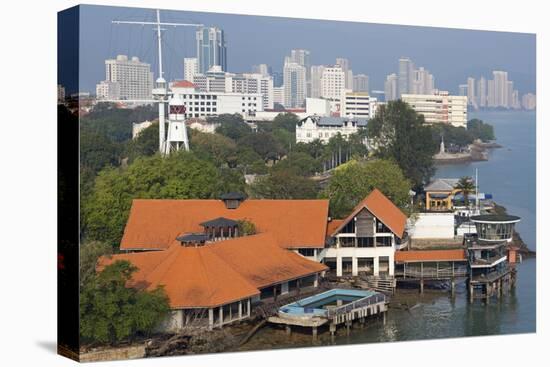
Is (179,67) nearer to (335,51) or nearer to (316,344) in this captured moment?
(335,51)

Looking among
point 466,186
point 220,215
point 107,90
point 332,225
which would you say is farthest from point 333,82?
point 107,90

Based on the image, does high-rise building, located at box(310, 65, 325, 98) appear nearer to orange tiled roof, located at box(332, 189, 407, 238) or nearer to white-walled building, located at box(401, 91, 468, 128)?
white-walled building, located at box(401, 91, 468, 128)

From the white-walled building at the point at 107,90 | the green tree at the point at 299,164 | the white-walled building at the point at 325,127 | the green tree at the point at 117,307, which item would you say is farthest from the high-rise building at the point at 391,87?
the green tree at the point at 117,307

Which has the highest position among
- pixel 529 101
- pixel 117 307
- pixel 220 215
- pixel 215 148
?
pixel 529 101

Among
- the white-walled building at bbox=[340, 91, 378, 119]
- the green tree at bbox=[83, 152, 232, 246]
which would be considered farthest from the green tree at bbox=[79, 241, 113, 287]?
the white-walled building at bbox=[340, 91, 378, 119]

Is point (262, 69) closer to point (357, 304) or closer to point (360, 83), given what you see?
point (360, 83)

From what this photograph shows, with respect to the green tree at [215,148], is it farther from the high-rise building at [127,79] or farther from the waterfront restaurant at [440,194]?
the waterfront restaurant at [440,194]

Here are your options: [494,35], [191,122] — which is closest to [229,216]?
[191,122]

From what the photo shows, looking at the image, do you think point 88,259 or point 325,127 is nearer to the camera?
point 88,259
